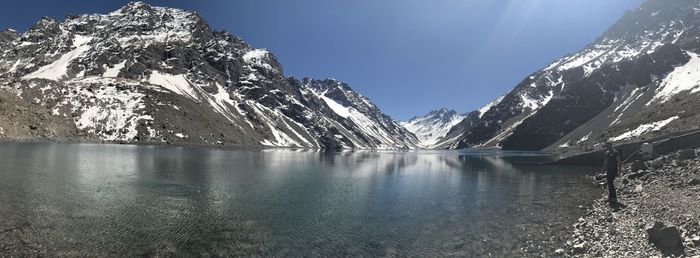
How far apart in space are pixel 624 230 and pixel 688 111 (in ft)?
554

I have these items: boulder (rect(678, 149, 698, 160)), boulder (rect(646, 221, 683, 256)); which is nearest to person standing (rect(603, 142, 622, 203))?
boulder (rect(678, 149, 698, 160))

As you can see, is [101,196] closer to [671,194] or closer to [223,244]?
[223,244]

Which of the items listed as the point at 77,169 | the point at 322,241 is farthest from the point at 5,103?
the point at 322,241

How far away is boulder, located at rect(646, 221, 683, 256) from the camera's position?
20031 mm

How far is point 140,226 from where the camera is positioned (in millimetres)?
28938

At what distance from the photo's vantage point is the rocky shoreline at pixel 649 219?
68.5ft

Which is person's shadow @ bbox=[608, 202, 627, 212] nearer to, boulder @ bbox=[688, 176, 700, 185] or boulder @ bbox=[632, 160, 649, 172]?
boulder @ bbox=[688, 176, 700, 185]

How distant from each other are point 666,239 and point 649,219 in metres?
7.40

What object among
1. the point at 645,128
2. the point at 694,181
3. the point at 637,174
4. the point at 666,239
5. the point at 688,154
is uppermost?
the point at 645,128

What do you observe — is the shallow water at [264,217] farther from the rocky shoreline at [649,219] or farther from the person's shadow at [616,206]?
the person's shadow at [616,206]

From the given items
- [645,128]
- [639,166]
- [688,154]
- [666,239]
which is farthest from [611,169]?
[645,128]

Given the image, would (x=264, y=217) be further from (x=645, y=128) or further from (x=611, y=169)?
(x=645, y=128)

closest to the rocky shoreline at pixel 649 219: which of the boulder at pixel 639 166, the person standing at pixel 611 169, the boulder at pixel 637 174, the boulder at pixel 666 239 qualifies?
the boulder at pixel 666 239

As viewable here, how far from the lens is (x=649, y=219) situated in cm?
2700
